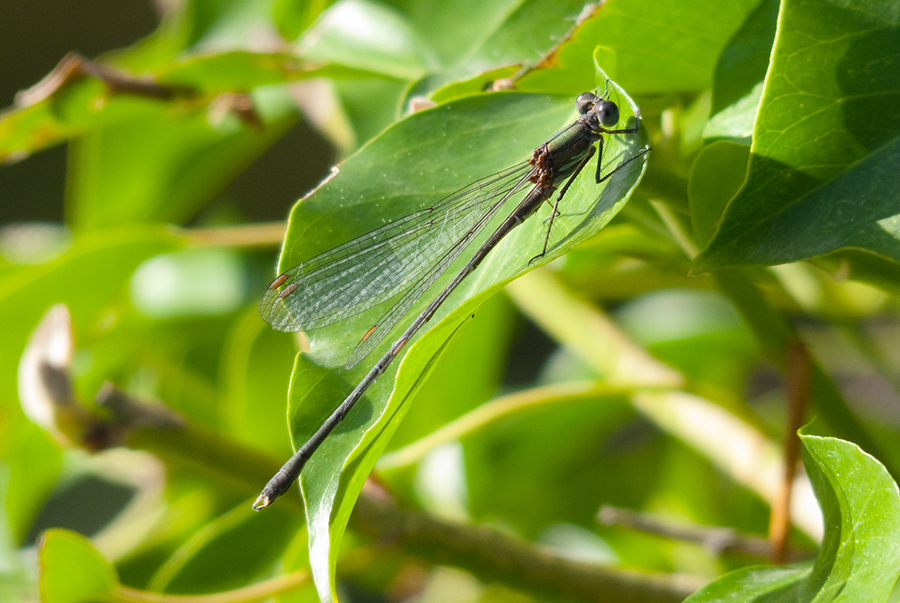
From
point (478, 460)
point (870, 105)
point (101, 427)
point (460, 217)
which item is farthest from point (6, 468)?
point (870, 105)

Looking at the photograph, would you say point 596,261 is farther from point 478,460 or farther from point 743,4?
point 743,4

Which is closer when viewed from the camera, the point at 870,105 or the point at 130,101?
the point at 870,105

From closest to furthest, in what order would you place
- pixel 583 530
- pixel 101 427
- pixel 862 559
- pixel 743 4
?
pixel 862 559
pixel 743 4
pixel 101 427
pixel 583 530

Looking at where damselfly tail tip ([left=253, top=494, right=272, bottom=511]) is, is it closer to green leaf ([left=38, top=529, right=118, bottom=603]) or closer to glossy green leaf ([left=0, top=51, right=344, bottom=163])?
green leaf ([left=38, top=529, right=118, bottom=603])

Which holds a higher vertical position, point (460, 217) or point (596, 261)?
point (460, 217)

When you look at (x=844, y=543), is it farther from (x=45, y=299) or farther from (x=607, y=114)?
(x=45, y=299)

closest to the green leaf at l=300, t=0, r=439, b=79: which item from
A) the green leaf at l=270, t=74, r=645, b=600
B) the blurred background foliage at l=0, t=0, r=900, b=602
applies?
the blurred background foliage at l=0, t=0, r=900, b=602
